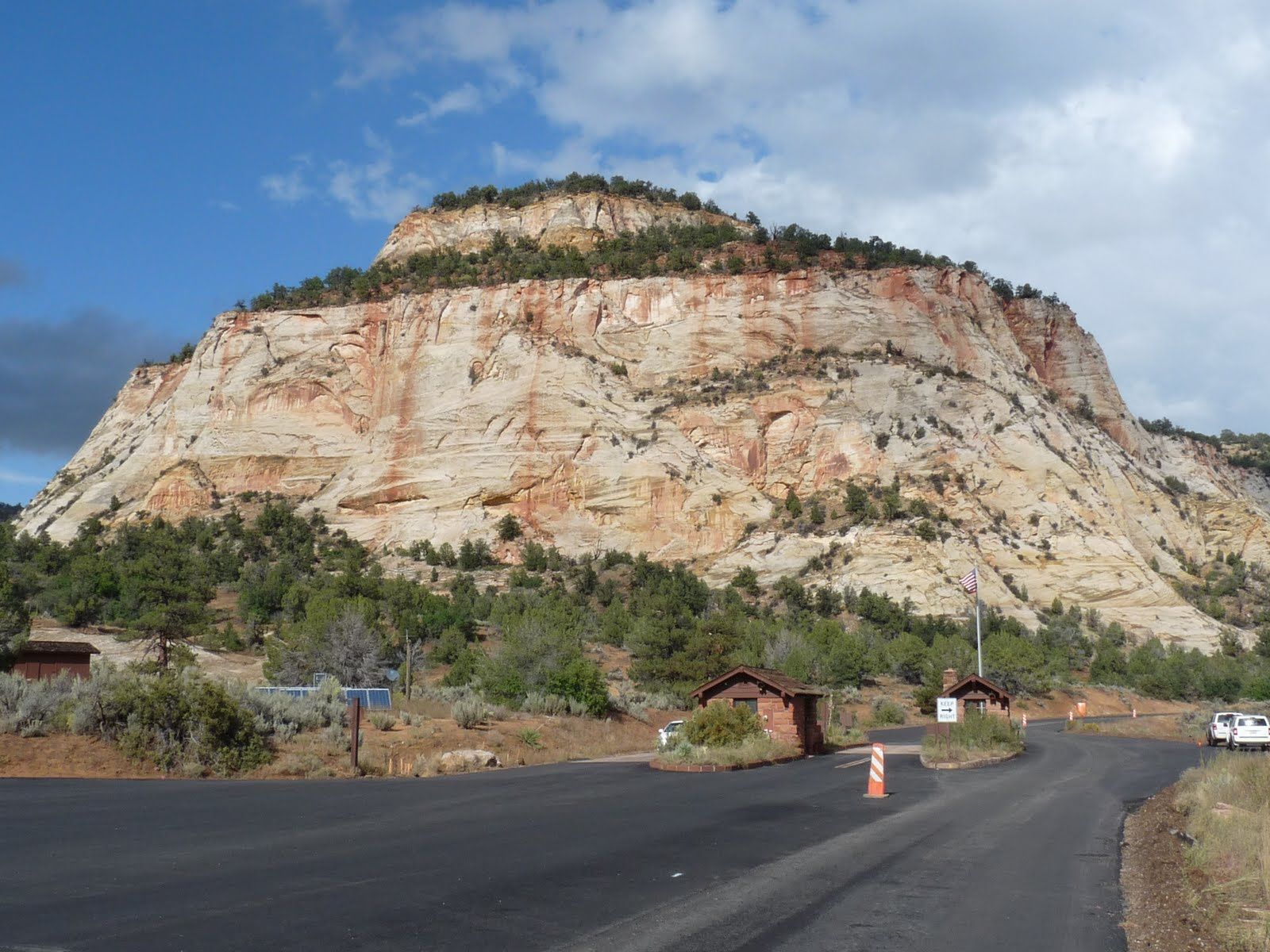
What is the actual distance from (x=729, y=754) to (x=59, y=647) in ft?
66.6

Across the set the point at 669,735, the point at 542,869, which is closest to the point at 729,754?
the point at 669,735

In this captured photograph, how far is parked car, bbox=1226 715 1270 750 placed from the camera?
3309 cm

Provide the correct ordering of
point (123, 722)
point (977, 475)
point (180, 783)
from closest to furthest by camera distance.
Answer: point (180, 783) → point (123, 722) → point (977, 475)

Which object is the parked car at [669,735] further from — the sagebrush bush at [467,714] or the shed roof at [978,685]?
the shed roof at [978,685]

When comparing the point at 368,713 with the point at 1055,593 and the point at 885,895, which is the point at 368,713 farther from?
the point at 1055,593

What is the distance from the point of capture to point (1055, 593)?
66.9 m

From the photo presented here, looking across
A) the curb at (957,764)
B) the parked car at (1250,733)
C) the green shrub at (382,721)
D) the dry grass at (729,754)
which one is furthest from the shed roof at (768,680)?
the parked car at (1250,733)

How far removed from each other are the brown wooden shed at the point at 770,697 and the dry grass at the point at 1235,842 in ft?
42.6

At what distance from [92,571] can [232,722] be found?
134 feet

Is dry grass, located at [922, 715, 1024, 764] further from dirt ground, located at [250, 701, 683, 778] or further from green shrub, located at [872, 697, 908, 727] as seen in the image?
green shrub, located at [872, 697, 908, 727]

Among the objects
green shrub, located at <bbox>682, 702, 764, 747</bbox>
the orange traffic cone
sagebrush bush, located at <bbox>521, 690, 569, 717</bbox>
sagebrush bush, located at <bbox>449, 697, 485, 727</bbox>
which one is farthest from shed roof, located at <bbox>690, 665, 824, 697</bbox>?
the orange traffic cone

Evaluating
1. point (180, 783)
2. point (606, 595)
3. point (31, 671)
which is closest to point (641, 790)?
point (180, 783)

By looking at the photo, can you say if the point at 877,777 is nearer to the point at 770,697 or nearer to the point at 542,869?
the point at 542,869

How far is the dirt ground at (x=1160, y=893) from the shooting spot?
834 centimetres
